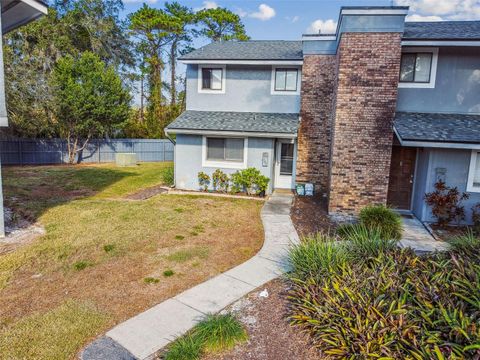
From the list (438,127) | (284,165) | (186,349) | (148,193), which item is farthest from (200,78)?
(186,349)

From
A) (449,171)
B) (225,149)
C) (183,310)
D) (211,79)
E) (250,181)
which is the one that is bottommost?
(183,310)

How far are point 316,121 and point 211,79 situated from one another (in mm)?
5155

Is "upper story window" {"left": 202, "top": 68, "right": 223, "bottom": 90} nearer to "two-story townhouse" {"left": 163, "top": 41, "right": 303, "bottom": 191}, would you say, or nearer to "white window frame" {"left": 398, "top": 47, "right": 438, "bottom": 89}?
"two-story townhouse" {"left": 163, "top": 41, "right": 303, "bottom": 191}

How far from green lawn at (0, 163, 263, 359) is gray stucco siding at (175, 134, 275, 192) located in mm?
1301

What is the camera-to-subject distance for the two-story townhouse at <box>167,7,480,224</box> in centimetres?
1020

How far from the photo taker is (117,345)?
418 centimetres

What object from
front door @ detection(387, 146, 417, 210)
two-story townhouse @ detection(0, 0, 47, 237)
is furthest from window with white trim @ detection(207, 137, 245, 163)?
two-story townhouse @ detection(0, 0, 47, 237)

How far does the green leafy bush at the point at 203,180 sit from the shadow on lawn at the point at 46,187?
4450mm

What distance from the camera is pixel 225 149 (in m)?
13.9

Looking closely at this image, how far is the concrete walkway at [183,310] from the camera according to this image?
4.11 m

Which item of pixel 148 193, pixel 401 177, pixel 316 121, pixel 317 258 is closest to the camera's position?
pixel 317 258

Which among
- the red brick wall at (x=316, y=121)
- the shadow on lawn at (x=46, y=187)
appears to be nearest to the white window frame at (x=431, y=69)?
the red brick wall at (x=316, y=121)

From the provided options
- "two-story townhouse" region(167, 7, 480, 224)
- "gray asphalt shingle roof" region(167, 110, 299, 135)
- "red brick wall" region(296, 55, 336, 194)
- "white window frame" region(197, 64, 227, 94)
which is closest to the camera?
"two-story townhouse" region(167, 7, 480, 224)

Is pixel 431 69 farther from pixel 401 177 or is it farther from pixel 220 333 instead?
pixel 220 333
